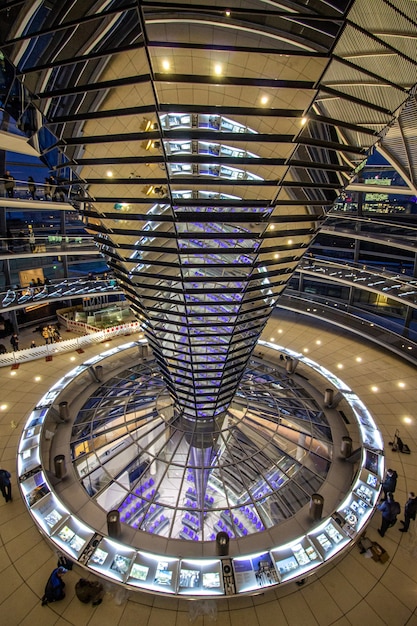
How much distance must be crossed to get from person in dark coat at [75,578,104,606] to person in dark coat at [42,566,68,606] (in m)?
0.38

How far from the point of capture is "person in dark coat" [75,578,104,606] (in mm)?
8617

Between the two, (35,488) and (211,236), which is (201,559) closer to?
(35,488)

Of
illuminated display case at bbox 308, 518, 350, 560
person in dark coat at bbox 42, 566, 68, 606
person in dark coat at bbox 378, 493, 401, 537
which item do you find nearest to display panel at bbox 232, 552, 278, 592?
illuminated display case at bbox 308, 518, 350, 560

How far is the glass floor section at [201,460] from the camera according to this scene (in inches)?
470

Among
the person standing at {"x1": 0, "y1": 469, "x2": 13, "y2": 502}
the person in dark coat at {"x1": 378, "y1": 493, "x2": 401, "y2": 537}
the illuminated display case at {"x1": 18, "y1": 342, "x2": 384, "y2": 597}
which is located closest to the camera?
the illuminated display case at {"x1": 18, "y1": 342, "x2": 384, "y2": 597}

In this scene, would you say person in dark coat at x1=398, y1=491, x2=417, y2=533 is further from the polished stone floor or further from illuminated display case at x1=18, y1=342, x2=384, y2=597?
illuminated display case at x1=18, y1=342, x2=384, y2=597

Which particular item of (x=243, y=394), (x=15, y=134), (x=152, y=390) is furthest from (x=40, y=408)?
(x=15, y=134)

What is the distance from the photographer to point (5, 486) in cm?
1146

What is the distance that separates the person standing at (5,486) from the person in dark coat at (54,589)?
3.91 meters

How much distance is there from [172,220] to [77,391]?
43.5ft

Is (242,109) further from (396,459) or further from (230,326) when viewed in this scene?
(396,459)

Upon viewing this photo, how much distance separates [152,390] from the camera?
696 inches

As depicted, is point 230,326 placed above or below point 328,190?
below

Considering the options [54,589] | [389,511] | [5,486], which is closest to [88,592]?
[54,589]
